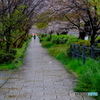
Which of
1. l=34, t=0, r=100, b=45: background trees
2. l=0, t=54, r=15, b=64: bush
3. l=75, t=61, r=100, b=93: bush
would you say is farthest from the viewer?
l=34, t=0, r=100, b=45: background trees

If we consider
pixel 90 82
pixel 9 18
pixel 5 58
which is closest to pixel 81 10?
pixel 9 18

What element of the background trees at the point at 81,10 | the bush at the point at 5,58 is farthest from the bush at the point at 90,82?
the bush at the point at 5,58

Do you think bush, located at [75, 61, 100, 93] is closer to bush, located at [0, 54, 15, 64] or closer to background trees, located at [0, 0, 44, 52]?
bush, located at [0, 54, 15, 64]

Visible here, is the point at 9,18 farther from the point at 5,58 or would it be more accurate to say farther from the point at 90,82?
the point at 90,82

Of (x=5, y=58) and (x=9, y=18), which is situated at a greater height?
(x=9, y=18)

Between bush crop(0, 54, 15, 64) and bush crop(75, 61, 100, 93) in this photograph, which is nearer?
bush crop(75, 61, 100, 93)

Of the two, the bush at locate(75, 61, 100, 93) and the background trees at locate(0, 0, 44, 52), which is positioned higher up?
the background trees at locate(0, 0, 44, 52)

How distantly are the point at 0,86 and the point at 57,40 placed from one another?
76.5 feet

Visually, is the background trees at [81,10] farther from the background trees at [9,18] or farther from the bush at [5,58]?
the bush at [5,58]

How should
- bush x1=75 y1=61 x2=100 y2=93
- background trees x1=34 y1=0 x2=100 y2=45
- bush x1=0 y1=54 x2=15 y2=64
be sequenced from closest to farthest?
bush x1=75 y1=61 x2=100 y2=93
bush x1=0 y1=54 x2=15 y2=64
background trees x1=34 y1=0 x2=100 y2=45

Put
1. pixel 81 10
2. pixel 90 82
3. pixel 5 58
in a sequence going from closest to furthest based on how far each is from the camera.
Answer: pixel 90 82 → pixel 5 58 → pixel 81 10

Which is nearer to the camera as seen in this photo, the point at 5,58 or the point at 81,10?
the point at 5,58

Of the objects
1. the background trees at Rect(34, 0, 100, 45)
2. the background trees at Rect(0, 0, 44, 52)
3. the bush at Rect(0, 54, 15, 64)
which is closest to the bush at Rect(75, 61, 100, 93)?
the background trees at Rect(34, 0, 100, 45)

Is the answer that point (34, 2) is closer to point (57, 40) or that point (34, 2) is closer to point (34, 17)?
point (34, 17)
